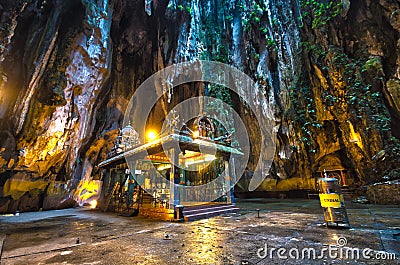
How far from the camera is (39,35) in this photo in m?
9.84

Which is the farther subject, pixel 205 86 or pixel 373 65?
pixel 205 86

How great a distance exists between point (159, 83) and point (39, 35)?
797 cm

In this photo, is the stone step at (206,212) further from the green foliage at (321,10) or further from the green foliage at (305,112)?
the green foliage at (321,10)

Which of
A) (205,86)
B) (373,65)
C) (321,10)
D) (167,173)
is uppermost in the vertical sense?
(321,10)

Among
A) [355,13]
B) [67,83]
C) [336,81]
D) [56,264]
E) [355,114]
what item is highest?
[355,13]

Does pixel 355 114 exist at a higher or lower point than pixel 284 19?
lower

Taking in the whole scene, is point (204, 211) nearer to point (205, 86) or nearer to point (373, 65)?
point (205, 86)

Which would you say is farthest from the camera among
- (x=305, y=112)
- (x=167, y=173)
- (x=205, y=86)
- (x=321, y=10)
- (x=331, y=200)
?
(x=205, y=86)

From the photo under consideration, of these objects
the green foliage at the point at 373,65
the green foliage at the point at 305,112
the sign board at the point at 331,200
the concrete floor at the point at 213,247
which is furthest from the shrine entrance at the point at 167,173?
the green foliage at the point at 373,65

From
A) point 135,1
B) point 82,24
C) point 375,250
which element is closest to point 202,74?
point 135,1

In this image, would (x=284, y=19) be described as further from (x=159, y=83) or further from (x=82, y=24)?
(x=82, y=24)

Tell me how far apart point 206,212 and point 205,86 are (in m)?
12.8

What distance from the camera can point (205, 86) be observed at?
17.8 metres

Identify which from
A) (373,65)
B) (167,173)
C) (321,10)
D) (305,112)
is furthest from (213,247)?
(321,10)
